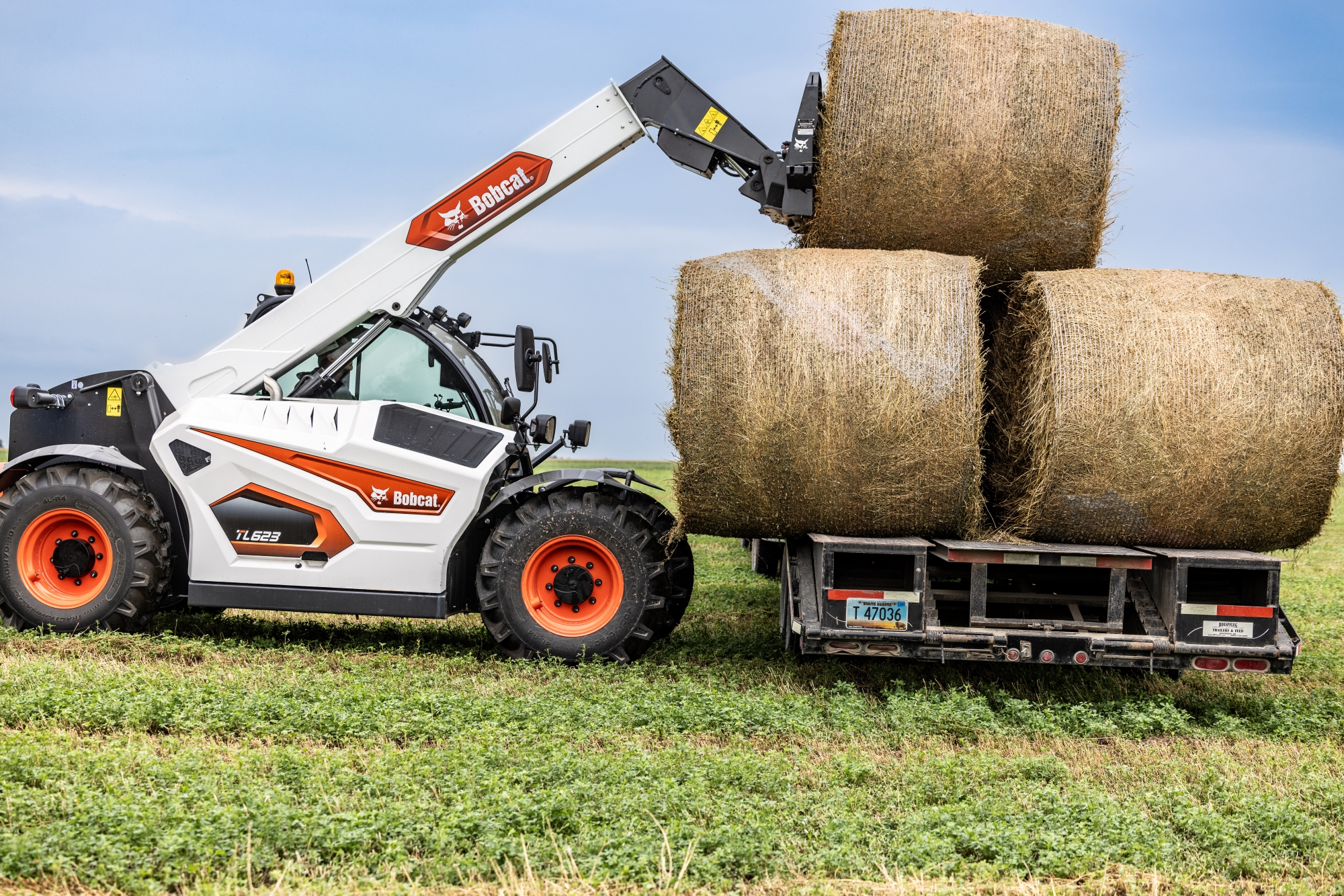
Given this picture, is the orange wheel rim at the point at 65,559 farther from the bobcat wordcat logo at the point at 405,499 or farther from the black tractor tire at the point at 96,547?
the bobcat wordcat logo at the point at 405,499

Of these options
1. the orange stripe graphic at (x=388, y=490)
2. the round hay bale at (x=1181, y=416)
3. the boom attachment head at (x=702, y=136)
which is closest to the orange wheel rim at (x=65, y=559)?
the orange stripe graphic at (x=388, y=490)

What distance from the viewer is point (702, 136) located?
28.2 ft

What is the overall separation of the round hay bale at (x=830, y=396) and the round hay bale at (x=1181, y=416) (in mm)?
484

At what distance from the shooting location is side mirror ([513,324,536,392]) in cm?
799

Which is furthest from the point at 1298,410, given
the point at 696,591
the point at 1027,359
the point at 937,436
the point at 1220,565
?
the point at 696,591

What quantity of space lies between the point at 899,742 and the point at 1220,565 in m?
2.42

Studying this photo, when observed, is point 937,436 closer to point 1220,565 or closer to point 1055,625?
point 1055,625

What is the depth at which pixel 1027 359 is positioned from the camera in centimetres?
734

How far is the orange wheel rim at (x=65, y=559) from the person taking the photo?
819cm

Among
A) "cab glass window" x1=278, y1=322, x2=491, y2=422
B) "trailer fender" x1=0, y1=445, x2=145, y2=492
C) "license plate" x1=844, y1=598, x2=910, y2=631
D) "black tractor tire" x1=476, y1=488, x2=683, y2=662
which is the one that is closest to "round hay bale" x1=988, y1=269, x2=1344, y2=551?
"license plate" x1=844, y1=598, x2=910, y2=631

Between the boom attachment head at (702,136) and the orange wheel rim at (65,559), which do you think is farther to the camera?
the boom attachment head at (702,136)

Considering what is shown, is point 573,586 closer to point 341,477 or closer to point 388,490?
point 388,490

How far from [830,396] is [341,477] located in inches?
137

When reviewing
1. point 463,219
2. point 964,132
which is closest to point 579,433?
point 463,219
